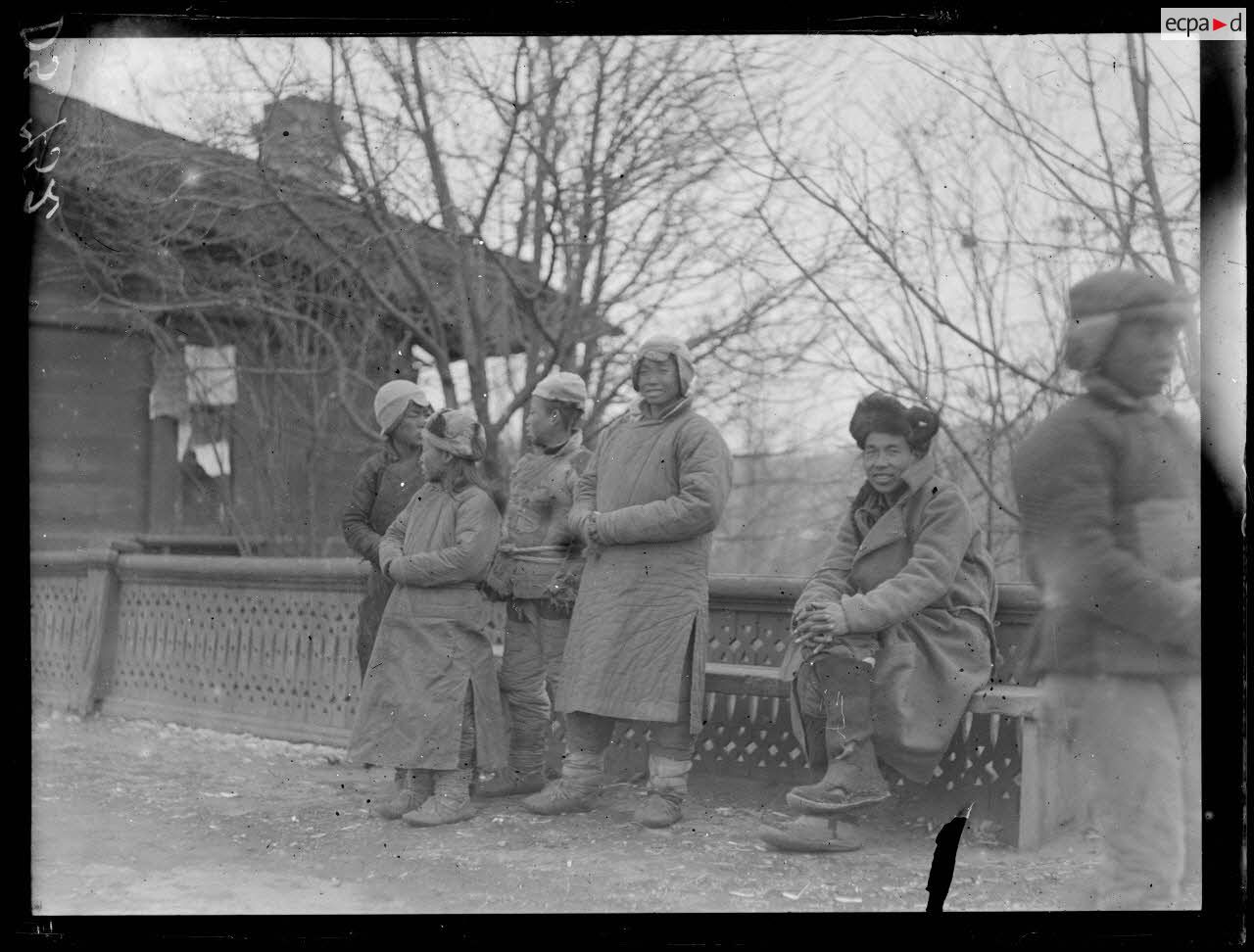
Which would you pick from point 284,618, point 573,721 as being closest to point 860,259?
point 573,721

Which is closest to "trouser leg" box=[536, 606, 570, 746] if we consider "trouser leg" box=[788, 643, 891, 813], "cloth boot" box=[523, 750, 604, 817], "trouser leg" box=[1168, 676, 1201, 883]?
"cloth boot" box=[523, 750, 604, 817]

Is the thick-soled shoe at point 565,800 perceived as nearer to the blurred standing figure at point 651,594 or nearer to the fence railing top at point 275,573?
the blurred standing figure at point 651,594

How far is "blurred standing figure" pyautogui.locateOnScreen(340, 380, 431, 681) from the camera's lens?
189 inches

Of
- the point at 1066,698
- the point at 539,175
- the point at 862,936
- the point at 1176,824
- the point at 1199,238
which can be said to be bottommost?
the point at 862,936

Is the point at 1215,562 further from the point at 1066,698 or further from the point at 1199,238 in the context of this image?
the point at 1199,238

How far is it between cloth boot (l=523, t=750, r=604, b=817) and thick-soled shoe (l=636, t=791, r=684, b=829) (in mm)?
207

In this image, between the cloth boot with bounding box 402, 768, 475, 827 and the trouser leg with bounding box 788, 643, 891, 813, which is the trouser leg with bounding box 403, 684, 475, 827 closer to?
the cloth boot with bounding box 402, 768, 475, 827

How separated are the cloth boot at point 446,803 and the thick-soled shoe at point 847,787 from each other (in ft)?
3.62

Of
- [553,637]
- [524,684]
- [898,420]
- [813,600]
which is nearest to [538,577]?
[553,637]

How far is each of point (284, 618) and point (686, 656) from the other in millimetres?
2283

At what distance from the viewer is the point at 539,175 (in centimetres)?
484

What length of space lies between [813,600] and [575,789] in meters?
1.06

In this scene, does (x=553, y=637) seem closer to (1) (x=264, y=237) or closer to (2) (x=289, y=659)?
(2) (x=289, y=659)

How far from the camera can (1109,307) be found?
353cm
